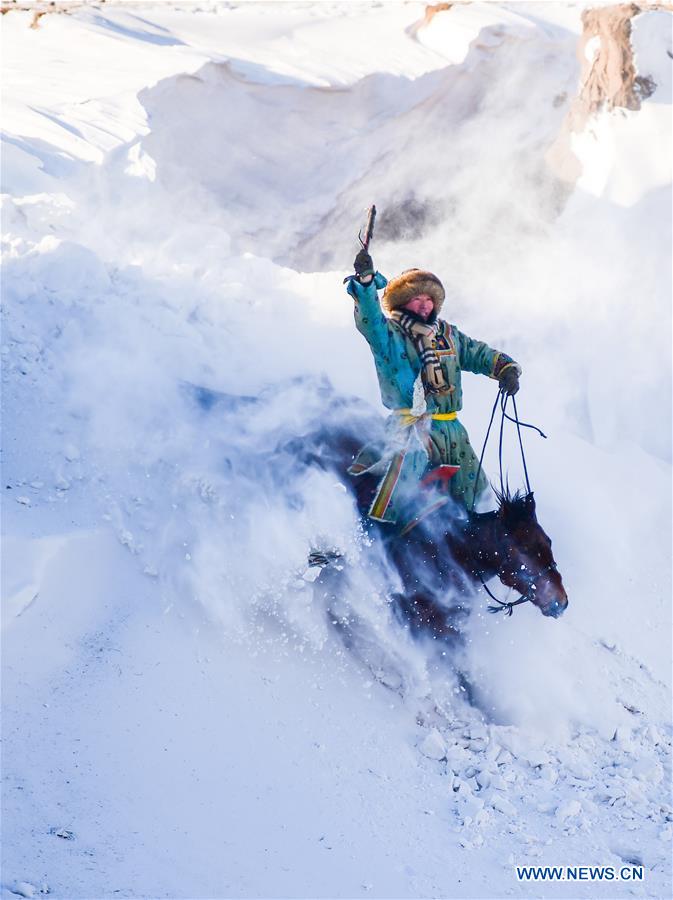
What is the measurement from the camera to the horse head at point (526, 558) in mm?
3682

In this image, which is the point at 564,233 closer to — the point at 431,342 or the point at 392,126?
the point at 392,126

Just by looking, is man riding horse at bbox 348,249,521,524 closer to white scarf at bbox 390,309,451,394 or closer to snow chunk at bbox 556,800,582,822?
white scarf at bbox 390,309,451,394

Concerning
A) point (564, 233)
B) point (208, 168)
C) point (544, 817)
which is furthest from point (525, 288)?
point (544, 817)

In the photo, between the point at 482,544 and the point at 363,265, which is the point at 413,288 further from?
the point at 482,544

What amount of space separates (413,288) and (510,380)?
1.79 ft

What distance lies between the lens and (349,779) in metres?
3.42

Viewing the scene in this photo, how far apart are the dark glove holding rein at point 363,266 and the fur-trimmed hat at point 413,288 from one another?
374mm

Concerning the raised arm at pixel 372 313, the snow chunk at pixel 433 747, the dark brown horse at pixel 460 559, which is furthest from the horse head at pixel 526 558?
the raised arm at pixel 372 313

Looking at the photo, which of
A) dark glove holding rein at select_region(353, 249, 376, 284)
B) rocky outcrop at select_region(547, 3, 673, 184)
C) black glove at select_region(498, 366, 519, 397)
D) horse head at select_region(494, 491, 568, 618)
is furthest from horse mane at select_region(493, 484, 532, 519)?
rocky outcrop at select_region(547, 3, 673, 184)

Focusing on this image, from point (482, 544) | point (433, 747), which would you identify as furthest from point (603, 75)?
point (433, 747)

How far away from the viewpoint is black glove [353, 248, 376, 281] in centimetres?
332

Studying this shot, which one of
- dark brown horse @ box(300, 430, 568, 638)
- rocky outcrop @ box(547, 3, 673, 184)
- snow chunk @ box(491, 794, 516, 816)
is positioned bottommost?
snow chunk @ box(491, 794, 516, 816)

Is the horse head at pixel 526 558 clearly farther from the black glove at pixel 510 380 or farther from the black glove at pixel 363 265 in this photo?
the black glove at pixel 363 265

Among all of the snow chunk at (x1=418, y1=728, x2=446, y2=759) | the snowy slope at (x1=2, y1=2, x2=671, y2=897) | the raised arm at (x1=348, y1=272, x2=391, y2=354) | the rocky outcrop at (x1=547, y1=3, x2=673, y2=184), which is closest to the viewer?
the snowy slope at (x1=2, y1=2, x2=671, y2=897)
